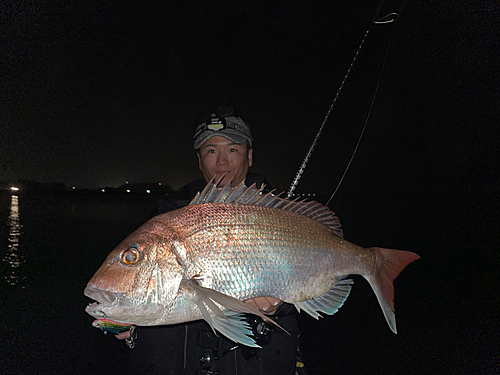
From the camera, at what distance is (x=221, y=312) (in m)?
1.28

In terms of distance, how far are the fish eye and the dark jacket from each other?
1.06 metres

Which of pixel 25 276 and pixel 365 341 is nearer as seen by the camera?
pixel 365 341

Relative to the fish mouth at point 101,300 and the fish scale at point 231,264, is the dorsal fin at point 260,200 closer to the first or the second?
the fish scale at point 231,264

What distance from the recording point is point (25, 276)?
1158cm

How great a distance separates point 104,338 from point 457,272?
16.0 m

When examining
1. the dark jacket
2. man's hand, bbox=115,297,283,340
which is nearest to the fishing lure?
the dark jacket

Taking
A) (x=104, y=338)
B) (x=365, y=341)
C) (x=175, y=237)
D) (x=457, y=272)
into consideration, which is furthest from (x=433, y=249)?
(x=175, y=237)

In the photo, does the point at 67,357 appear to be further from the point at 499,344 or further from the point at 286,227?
the point at 499,344

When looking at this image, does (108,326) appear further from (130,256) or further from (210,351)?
(210,351)

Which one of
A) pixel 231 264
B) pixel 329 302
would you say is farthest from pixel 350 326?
pixel 231 264

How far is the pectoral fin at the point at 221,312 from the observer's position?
125 cm

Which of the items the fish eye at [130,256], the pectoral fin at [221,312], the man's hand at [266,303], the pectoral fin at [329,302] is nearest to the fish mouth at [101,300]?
the fish eye at [130,256]

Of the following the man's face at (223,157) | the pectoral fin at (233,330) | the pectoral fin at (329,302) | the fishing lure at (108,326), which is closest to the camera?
the pectoral fin at (233,330)

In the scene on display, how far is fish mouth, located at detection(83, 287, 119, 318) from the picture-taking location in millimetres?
1299
